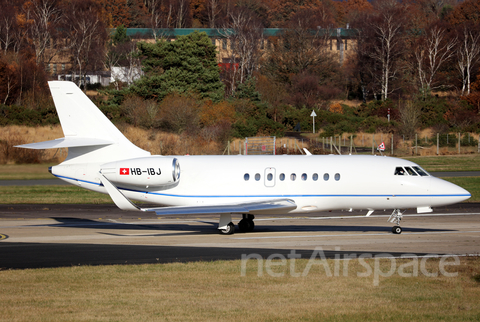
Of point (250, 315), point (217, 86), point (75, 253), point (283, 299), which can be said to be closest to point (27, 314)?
point (250, 315)

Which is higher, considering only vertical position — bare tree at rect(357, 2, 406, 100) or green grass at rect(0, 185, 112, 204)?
bare tree at rect(357, 2, 406, 100)

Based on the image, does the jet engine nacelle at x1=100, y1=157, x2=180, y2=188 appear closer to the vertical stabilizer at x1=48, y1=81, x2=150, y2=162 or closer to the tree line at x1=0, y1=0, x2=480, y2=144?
the vertical stabilizer at x1=48, y1=81, x2=150, y2=162

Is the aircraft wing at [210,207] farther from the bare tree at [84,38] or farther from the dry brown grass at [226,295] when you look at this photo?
the bare tree at [84,38]

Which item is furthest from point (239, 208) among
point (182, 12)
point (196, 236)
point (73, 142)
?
point (182, 12)

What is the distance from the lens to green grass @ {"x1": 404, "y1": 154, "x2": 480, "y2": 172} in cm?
5181

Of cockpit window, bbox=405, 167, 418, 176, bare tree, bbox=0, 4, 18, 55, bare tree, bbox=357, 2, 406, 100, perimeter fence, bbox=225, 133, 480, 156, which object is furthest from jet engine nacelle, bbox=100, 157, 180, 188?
bare tree, bbox=0, 4, 18, 55

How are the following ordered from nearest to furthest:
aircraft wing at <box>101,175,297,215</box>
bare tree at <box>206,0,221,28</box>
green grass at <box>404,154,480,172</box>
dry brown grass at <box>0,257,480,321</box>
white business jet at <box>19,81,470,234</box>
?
dry brown grass at <box>0,257,480,321</box> < aircraft wing at <box>101,175,297,215</box> < white business jet at <box>19,81,470,234</box> < green grass at <box>404,154,480,172</box> < bare tree at <box>206,0,221,28</box>

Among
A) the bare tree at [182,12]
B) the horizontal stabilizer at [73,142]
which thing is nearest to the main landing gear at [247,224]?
the horizontal stabilizer at [73,142]

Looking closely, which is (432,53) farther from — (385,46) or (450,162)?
(450,162)

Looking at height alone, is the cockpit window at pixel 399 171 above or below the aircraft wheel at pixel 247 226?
above

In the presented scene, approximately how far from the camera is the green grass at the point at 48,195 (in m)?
35.4

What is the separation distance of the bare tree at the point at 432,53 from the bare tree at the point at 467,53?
167 centimetres

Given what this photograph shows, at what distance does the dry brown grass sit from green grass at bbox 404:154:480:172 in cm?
3823

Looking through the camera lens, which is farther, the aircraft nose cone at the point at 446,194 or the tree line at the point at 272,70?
the tree line at the point at 272,70
